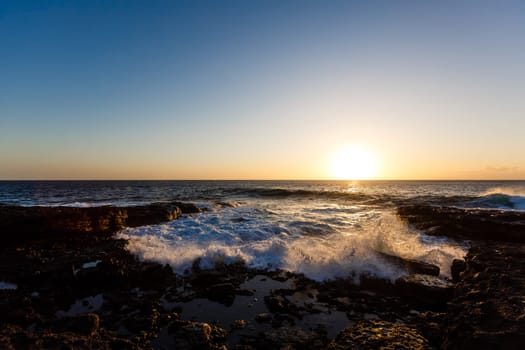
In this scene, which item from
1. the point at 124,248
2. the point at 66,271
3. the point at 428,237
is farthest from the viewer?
the point at 428,237

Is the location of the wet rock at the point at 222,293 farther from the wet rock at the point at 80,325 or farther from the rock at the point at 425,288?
the rock at the point at 425,288

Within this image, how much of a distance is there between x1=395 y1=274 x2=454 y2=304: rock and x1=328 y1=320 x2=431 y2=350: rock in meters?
2.05

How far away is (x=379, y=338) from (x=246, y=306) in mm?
2953

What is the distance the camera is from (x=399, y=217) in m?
19.0

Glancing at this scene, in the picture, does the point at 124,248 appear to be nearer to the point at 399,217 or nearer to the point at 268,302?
the point at 268,302

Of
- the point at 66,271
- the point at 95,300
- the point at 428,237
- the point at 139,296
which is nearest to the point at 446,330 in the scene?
the point at 139,296

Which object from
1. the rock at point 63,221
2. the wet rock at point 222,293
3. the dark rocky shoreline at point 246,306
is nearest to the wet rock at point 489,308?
the dark rocky shoreline at point 246,306

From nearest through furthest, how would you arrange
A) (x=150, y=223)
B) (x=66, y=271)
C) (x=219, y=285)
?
(x=219, y=285), (x=66, y=271), (x=150, y=223)

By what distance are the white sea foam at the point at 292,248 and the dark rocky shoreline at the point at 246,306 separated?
0.57 metres

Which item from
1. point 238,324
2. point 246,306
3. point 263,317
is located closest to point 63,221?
point 246,306

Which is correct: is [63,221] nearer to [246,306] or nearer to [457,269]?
[246,306]

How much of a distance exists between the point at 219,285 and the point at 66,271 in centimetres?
459

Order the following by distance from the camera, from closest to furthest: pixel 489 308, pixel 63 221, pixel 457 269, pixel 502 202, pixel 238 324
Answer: pixel 489 308 < pixel 238 324 < pixel 457 269 < pixel 63 221 < pixel 502 202

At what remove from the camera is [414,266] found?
8.20 meters
